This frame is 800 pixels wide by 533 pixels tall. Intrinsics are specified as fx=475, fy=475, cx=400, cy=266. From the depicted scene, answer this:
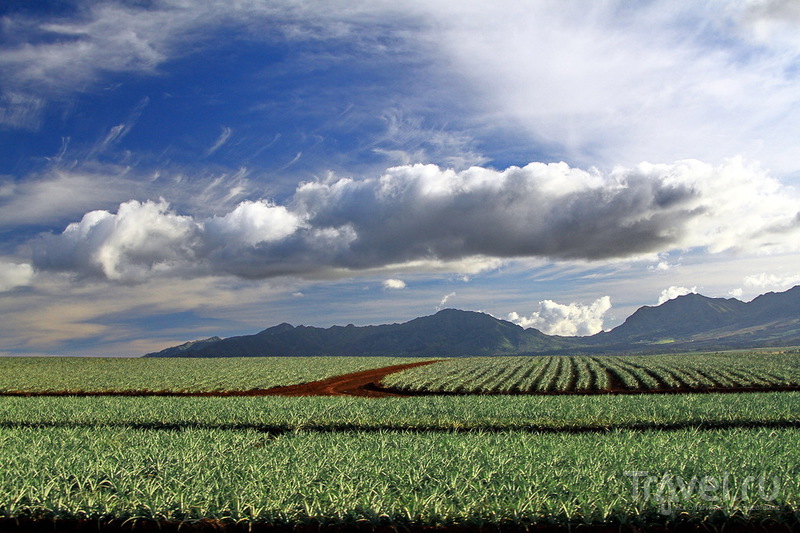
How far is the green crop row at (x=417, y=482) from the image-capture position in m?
8.23

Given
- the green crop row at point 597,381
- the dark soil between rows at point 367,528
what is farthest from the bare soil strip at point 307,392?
the dark soil between rows at point 367,528

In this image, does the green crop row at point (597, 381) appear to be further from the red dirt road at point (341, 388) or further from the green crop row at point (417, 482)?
the green crop row at point (417, 482)

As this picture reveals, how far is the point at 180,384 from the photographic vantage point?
47562 millimetres

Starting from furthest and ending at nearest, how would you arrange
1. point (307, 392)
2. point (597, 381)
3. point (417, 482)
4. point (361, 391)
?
point (361, 391) → point (597, 381) → point (307, 392) → point (417, 482)

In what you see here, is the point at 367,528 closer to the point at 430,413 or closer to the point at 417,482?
the point at 417,482

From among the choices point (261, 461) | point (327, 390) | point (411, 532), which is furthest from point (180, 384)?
point (411, 532)

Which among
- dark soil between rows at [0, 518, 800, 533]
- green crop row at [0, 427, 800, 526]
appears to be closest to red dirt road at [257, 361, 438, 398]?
green crop row at [0, 427, 800, 526]

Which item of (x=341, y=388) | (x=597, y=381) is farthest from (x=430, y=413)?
(x=597, y=381)

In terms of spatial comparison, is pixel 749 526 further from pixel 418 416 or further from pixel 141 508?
pixel 418 416

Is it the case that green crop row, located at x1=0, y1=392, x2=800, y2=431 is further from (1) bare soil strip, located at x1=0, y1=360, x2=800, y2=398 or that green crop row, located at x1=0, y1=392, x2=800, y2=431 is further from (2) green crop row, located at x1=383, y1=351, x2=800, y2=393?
(2) green crop row, located at x1=383, y1=351, x2=800, y2=393

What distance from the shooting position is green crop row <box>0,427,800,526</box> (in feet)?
27.0

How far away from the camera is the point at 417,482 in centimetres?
960

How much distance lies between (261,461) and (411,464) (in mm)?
3694

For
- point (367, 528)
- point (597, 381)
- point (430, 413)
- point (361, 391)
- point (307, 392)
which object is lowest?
point (597, 381)
